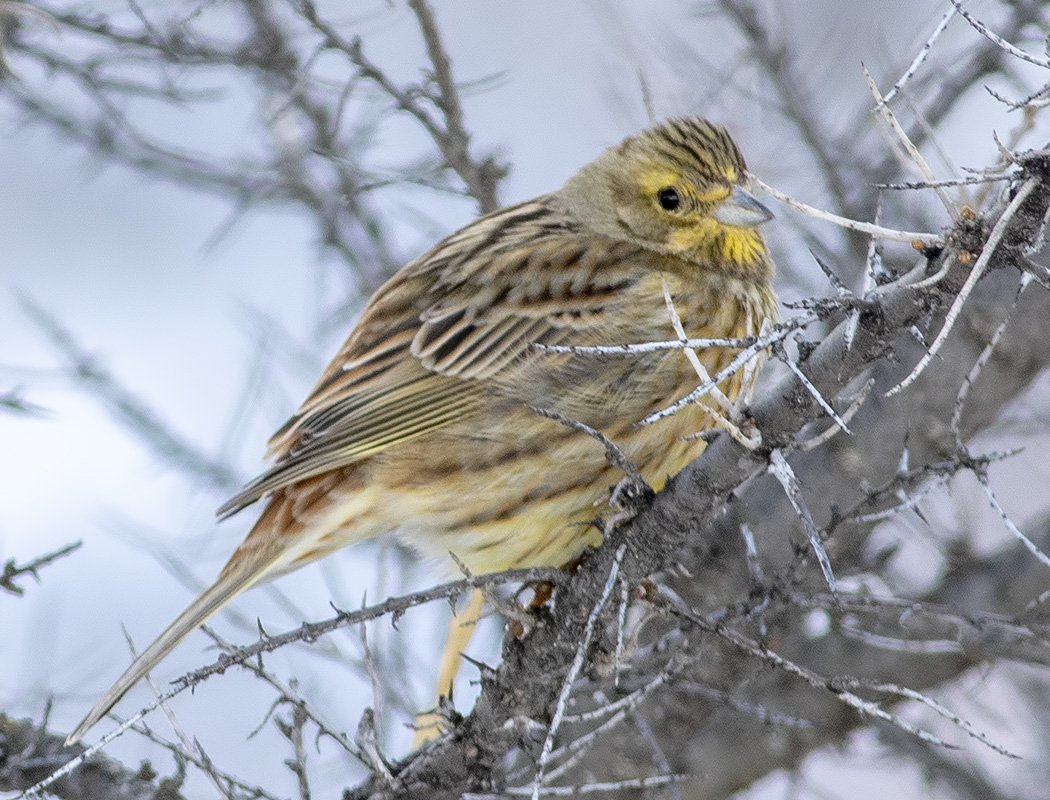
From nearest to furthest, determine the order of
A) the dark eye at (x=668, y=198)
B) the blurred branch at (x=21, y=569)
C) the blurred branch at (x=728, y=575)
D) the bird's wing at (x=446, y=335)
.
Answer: the blurred branch at (x=728, y=575) < the blurred branch at (x=21, y=569) < the bird's wing at (x=446, y=335) < the dark eye at (x=668, y=198)

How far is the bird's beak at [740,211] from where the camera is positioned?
3.66 meters

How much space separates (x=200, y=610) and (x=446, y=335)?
1.04 meters

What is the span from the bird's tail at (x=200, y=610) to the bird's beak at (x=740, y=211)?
1.60 m

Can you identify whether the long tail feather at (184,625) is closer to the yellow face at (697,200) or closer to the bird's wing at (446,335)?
the bird's wing at (446,335)

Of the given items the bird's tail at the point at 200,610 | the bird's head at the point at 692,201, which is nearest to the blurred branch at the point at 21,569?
the bird's tail at the point at 200,610

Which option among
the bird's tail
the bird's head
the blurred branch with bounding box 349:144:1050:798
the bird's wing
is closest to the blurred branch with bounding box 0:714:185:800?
the bird's tail

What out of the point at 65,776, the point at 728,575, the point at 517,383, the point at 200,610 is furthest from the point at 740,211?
the point at 65,776

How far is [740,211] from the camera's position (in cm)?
371

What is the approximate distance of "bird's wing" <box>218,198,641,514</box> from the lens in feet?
11.7

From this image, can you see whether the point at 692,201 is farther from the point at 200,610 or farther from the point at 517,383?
the point at 200,610

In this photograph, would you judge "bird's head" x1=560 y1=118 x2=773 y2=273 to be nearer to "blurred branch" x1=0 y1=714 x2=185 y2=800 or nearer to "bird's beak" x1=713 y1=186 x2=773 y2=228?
"bird's beak" x1=713 y1=186 x2=773 y2=228

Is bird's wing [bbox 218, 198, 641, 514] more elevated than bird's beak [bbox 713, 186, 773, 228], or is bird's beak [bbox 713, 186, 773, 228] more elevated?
bird's beak [bbox 713, 186, 773, 228]

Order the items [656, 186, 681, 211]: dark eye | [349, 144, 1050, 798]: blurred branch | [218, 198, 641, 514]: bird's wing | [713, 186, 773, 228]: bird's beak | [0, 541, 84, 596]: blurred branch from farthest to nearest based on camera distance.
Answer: [656, 186, 681, 211]: dark eye, [713, 186, 773, 228]: bird's beak, [218, 198, 641, 514]: bird's wing, [0, 541, 84, 596]: blurred branch, [349, 144, 1050, 798]: blurred branch

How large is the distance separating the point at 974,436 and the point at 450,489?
66.3 inches
